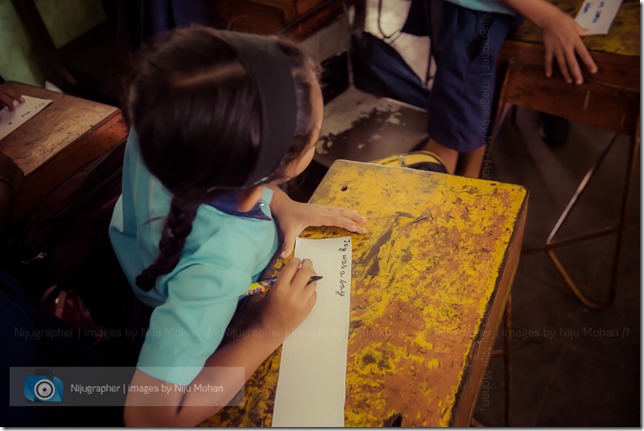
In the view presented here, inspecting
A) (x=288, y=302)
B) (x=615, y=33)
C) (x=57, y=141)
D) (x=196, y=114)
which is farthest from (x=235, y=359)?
(x=615, y=33)

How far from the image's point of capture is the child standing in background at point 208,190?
0.61 m

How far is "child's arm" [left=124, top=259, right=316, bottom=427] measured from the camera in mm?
678

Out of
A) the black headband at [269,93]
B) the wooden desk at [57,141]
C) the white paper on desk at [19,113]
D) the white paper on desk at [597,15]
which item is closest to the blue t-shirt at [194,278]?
the black headband at [269,93]

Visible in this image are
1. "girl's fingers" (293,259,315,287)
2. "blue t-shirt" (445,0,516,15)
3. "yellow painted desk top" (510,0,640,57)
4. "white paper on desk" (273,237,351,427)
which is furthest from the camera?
"blue t-shirt" (445,0,516,15)

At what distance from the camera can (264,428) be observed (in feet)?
2.32

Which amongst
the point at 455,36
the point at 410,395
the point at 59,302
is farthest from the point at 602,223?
the point at 59,302

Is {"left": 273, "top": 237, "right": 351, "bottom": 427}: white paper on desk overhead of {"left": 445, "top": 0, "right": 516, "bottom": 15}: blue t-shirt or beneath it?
beneath

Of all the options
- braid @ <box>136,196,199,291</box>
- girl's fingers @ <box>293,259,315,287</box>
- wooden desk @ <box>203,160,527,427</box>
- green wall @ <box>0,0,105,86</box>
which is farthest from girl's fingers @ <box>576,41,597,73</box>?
green wall @ <box>0,0,105,86</box>

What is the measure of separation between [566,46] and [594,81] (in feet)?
0.39

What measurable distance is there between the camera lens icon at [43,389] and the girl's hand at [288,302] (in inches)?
12.2

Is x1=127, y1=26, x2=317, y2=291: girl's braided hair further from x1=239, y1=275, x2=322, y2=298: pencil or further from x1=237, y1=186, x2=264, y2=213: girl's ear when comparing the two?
x1=239, y1=275, x2=322, y2=298: pencil

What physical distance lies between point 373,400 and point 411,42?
205 centimetres

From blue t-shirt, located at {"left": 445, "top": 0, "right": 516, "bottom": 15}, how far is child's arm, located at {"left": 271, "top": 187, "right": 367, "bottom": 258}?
2.41ft

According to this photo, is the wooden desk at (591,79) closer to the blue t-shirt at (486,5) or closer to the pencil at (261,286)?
the blue t-shirt at (486,5)
